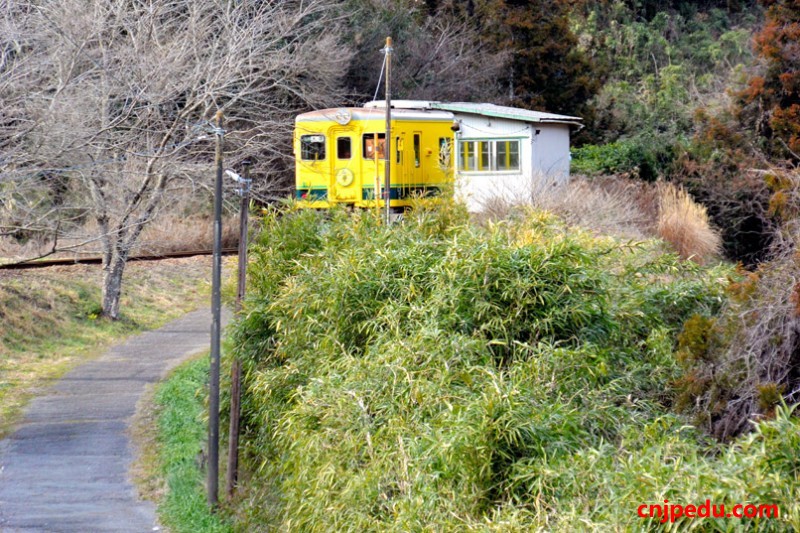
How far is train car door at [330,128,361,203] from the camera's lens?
21750 mm

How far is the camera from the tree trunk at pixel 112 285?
1895 centimetres

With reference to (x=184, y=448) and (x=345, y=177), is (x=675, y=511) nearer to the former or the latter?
(x=184, y=448)

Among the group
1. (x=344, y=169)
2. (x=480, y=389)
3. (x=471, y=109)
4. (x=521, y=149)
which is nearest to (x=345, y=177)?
(x=344, y=169)

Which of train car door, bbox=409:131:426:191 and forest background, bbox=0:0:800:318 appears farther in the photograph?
train car door, bbox=409:131:426:191

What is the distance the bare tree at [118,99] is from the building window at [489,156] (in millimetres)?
4294

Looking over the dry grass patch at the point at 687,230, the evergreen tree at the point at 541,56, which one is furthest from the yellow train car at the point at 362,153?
the evergreen tree at the point at 541,56

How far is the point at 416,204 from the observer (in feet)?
41.4

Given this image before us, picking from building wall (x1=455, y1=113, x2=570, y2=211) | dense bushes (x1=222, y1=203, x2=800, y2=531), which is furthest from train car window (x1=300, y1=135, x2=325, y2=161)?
dense bushes (x1=222, y1=203, x2=800, y2=531)

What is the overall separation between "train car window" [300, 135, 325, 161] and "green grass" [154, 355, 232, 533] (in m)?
6.39

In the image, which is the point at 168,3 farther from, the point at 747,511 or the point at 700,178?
the point at 747,511

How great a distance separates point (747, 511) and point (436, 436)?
2377 millimetres

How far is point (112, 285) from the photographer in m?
19.0

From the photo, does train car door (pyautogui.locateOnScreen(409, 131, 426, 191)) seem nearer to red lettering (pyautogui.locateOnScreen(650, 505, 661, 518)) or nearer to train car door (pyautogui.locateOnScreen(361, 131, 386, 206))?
train car door (pyautogui.locateOnScreen(361, 131, 386, 206))

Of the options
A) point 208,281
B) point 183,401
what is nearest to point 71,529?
point 183,401
